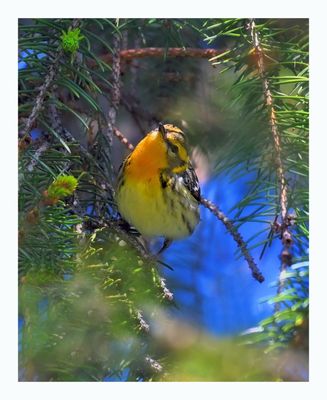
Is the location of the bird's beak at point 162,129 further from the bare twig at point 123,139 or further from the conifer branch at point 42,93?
the conifer branch at point 42,93

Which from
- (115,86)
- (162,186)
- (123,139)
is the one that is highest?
(115,86)

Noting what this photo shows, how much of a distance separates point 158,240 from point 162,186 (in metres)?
0.12

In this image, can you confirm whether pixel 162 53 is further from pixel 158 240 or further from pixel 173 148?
pixel 158 240

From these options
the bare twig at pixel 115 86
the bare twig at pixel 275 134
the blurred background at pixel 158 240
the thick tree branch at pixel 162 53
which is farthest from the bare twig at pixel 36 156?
the bare twig at pixel 275 134

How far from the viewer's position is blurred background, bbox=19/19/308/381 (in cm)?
113

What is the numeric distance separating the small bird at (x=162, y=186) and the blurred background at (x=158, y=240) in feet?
0.10

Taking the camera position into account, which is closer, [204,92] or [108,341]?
[108,341]

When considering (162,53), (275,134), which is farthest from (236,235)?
(162,53)

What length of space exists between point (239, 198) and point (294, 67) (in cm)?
26

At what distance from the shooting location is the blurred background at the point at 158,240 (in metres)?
1.13

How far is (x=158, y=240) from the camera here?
5.08 ft

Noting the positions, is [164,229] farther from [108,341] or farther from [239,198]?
[108,341]
